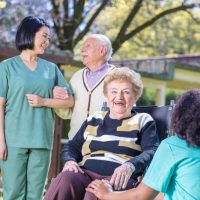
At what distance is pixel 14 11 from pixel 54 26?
1.40m

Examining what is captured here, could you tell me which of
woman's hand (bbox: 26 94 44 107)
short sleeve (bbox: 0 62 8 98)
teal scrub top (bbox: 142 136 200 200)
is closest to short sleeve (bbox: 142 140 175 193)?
teal scrub top (bbox: 142 136 200 200)

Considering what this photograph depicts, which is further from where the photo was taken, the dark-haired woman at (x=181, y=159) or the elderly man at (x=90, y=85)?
the elderly man at (x=90, y=85)

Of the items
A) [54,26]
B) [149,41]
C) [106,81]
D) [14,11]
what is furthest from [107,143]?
[149,41]

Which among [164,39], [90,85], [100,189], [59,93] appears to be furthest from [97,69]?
[164,39]

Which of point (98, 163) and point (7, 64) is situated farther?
point (7, 64)

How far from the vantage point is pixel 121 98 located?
3.71 m

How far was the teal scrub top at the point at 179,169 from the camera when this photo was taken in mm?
2676

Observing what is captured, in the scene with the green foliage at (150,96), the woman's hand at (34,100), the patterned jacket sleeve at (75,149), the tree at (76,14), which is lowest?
the green foliage at (150,96)

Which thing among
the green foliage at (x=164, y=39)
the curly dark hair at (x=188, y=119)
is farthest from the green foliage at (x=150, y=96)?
the curly dark hair at (x=188, y=119)

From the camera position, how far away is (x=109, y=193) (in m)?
2.95

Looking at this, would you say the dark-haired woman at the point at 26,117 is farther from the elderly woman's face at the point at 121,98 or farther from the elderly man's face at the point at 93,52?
the elderly woman's face at the point at 121,98

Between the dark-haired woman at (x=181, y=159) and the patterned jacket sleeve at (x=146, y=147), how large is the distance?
2.31 ft

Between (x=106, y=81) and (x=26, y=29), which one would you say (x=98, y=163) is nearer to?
(x=106, y=81)

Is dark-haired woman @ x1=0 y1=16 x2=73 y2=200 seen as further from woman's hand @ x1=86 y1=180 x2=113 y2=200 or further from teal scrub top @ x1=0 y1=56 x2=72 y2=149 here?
woman's hand @ x1=86 y1=180 x2=113 y2=200
